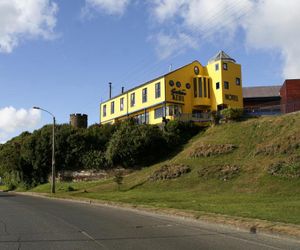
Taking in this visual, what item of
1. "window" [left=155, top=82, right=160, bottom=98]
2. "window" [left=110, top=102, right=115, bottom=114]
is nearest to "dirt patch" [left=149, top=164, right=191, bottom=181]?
"window" [left=155, top=82, right=160, bottom=98]

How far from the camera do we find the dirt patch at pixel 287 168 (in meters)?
28.0

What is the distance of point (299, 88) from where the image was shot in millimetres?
67062

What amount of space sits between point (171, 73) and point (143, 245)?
4802 centimetres

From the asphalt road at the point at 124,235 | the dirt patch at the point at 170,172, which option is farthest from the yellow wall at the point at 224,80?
the asphalt road at the point at 124,235

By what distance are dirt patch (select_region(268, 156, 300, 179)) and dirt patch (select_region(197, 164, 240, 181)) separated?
2761 millimetres

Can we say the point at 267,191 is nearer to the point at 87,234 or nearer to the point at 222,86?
the point at 87,234

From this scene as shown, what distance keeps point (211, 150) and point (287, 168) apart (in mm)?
9808

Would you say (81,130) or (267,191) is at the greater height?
(81,130)

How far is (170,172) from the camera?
36.2 m

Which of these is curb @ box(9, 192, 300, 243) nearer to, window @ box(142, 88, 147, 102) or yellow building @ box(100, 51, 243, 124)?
yellow building @ box(100, 51, 243, 124)

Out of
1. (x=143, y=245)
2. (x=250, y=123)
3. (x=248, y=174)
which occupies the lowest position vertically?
(x=143, y=245)

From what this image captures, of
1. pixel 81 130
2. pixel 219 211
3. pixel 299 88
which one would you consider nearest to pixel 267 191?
pixel 219 211

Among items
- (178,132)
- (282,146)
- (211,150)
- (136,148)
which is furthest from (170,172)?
(178,132)

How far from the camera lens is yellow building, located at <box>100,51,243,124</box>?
57.3 m
